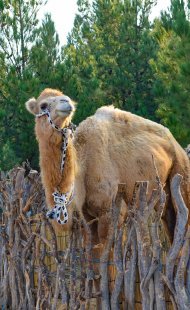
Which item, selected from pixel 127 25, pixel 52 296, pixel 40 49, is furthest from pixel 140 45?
pixel 52 296

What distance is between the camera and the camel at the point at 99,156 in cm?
619

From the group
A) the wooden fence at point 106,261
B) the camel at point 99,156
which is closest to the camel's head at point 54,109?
the camel at point 99,156

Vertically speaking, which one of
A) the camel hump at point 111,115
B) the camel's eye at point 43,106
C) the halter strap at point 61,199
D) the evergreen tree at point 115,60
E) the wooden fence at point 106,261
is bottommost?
the wooden fence at point 106,261

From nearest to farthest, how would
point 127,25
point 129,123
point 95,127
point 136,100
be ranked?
point 95,127
point 129,123
point 136,100
point 127,25

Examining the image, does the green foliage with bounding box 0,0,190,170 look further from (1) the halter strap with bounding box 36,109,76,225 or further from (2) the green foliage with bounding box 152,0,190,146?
(1) the halter strap with bounding box 36,109,76,225

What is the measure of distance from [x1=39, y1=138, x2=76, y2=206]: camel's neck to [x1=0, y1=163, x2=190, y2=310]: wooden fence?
1.05ft

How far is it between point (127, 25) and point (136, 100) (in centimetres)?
374

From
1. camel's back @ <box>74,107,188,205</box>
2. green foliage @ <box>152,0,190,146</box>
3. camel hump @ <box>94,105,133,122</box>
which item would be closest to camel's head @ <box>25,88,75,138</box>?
camel's back @ <box>74,107,188,205</box>

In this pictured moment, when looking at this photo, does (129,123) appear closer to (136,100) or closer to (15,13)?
(15,13)

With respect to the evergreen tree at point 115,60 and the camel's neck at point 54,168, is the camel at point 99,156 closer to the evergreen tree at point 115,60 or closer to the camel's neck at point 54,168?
the camel's neck at point 54,168

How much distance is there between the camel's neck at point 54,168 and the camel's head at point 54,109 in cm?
15

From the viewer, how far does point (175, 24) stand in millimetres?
16469

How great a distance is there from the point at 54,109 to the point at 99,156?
0.99m

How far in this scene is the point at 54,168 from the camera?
6191 mm
